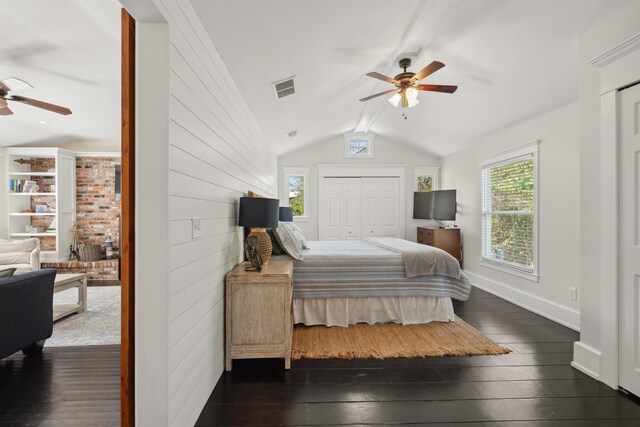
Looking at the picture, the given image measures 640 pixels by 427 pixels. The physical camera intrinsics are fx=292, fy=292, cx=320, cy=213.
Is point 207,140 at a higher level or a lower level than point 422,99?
lower

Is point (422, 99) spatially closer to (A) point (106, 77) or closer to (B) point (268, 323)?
(B) point (268, 323)

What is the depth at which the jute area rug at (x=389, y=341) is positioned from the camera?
2.58 m

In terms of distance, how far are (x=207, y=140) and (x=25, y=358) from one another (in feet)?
8.39

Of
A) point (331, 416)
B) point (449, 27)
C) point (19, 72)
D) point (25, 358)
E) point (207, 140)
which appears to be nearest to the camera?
point (331, 416)

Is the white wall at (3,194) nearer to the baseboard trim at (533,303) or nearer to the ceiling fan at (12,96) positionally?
the ceiling fan at (12,96)

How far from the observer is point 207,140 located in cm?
198

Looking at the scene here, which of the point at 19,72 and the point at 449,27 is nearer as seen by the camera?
the point at 449,27

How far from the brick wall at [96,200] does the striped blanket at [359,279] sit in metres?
4.17

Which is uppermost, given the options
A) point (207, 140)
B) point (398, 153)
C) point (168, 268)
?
point (398, 153)

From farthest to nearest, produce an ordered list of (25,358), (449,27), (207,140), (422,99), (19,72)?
(422,99) → (19,72) → (449,27) → (25,358) → (207,140)

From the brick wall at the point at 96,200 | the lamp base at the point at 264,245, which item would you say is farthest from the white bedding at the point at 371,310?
the brick wall at the point at 96,200

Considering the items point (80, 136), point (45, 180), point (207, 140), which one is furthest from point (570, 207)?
point (45, 180)

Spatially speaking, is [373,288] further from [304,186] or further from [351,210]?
[304,186]

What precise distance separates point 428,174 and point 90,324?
6.31 meters
